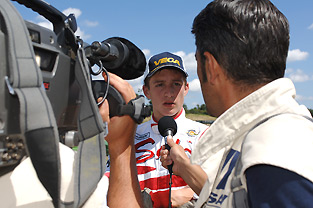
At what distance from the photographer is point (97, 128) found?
1.17 meters

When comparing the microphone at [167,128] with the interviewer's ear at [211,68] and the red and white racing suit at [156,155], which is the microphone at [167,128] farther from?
the interviewer's ear at [211,68]


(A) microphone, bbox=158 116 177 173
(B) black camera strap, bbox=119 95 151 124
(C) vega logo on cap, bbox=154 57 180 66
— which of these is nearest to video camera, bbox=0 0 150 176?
(B) black camera strap, bbox=119 95 151 124

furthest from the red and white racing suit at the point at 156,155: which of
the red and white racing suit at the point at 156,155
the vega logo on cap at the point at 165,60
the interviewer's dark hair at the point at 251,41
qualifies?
the interviewer's dark hair at the point at 251,41

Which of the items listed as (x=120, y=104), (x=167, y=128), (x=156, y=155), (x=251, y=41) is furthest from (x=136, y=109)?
(x=156, y=155)

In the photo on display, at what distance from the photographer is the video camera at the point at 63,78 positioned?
0.98m

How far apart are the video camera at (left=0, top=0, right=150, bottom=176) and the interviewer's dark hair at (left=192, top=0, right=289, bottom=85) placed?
1.64 ft

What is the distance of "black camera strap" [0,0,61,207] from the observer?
0.89 meters

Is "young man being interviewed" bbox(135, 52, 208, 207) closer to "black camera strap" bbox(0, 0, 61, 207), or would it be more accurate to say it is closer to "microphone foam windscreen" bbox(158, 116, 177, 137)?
"microphone foam windscreen" bbox(158, 116, 177, 137)

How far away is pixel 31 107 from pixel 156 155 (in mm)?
2064

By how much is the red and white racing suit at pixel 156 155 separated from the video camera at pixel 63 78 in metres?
1.20

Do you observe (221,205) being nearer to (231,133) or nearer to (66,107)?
(231,133)

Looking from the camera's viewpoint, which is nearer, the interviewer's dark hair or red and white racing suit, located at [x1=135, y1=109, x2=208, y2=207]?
the interviewer's dark hair

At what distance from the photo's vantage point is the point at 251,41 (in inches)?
56.9

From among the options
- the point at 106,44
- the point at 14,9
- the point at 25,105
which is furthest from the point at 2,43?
the point at 106,44
